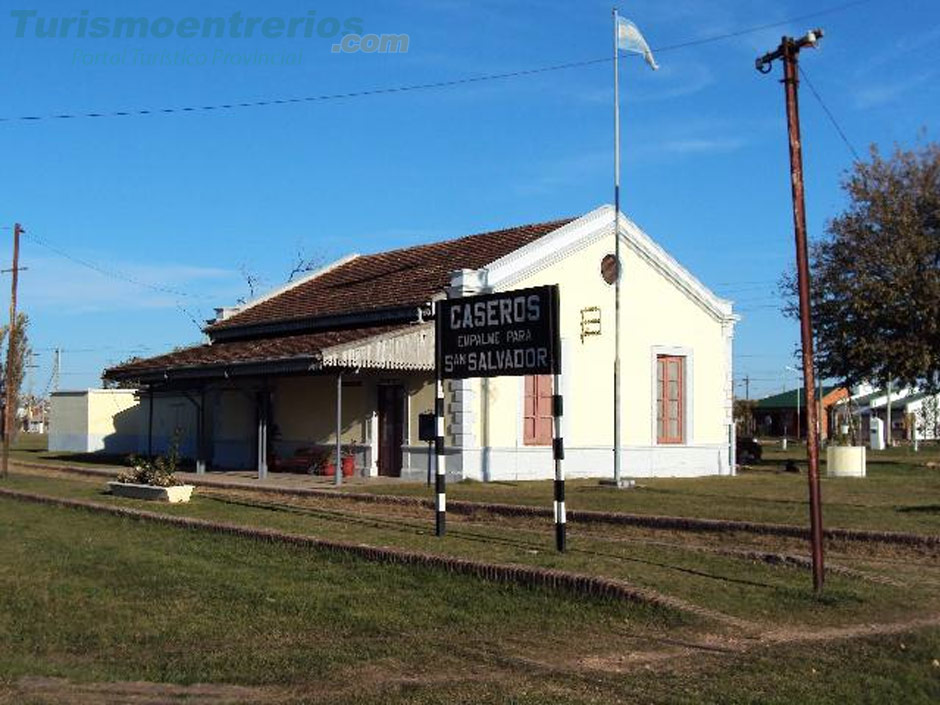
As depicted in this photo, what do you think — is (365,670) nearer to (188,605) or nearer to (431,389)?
(188,605)

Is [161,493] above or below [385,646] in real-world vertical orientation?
above

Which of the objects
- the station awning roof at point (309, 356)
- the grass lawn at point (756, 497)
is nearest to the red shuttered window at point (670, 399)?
the grass lawn at point (756, 497)

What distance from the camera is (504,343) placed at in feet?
43.7

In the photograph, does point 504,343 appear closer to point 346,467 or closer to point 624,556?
point 624,556

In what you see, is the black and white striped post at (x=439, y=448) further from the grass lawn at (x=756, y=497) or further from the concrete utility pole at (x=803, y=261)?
the concrete utility pole at (x=803, y=261)

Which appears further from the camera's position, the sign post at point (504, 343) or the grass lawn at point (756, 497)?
the grass lawn at point (756, 497)

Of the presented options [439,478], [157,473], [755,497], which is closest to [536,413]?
[755,497]

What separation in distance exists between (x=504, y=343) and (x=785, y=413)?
86.2 meters

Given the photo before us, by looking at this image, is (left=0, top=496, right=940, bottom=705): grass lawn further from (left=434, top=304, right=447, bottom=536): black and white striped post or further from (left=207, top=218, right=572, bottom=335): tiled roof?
(left=207, top=218, right=572, bottom=335): tiled roof

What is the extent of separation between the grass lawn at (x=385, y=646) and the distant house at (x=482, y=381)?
1342 centimetres

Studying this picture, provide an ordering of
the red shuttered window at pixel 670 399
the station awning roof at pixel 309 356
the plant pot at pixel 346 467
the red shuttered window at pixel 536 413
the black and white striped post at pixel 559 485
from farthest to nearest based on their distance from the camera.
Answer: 1. the red shuttered window at pixel 670 399
2. the plant pot at pixel 346 467
3. the red shuttered window at pixel 536 413
4. the station awning roof at pixel 309 356
5. the black and white striped post at pixel 559 485

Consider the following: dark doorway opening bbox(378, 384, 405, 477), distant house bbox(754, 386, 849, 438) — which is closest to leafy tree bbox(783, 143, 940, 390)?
dark doorway opening bbox(378, 384, 405, 477)

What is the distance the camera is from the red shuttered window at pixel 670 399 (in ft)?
97.0

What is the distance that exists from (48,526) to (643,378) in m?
16.9
